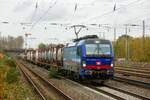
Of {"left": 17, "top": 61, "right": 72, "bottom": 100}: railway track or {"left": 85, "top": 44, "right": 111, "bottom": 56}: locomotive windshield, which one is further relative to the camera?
{"left": 85, "top": 44, "right": 111, "bottom": 56}: locomotive windshield

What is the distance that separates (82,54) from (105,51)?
152 centimetres

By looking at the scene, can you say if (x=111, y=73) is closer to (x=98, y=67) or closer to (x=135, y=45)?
(x=98, y=67)

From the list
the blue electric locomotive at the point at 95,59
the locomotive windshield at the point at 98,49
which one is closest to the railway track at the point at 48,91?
the blue electric locomotive at the point at 95,59

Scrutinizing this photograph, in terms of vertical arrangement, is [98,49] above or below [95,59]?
above

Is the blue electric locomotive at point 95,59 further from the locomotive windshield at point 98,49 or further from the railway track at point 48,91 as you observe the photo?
the railway track at point 48,91

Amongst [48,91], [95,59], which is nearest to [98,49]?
[95,59]

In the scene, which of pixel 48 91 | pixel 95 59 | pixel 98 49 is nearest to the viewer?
pixel 48 91

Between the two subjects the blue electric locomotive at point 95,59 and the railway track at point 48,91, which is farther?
the blue electric locomotive at point 95,59

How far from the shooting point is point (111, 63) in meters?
25.9

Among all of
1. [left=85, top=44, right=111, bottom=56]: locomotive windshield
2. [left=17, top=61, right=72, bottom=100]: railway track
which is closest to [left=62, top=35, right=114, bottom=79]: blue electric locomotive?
[left=85, top=44, right=111, bottom=56]: locomotive windshield

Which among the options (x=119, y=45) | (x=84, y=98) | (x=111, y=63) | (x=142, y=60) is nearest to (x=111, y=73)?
(x=111, y=63)

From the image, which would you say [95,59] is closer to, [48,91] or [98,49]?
[98,49]

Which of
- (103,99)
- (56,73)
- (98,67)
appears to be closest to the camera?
(103,99)

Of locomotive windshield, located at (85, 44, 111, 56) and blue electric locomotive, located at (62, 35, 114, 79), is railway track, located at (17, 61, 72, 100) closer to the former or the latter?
blue electric locomotive, located at (62, 35, 114, 79)
